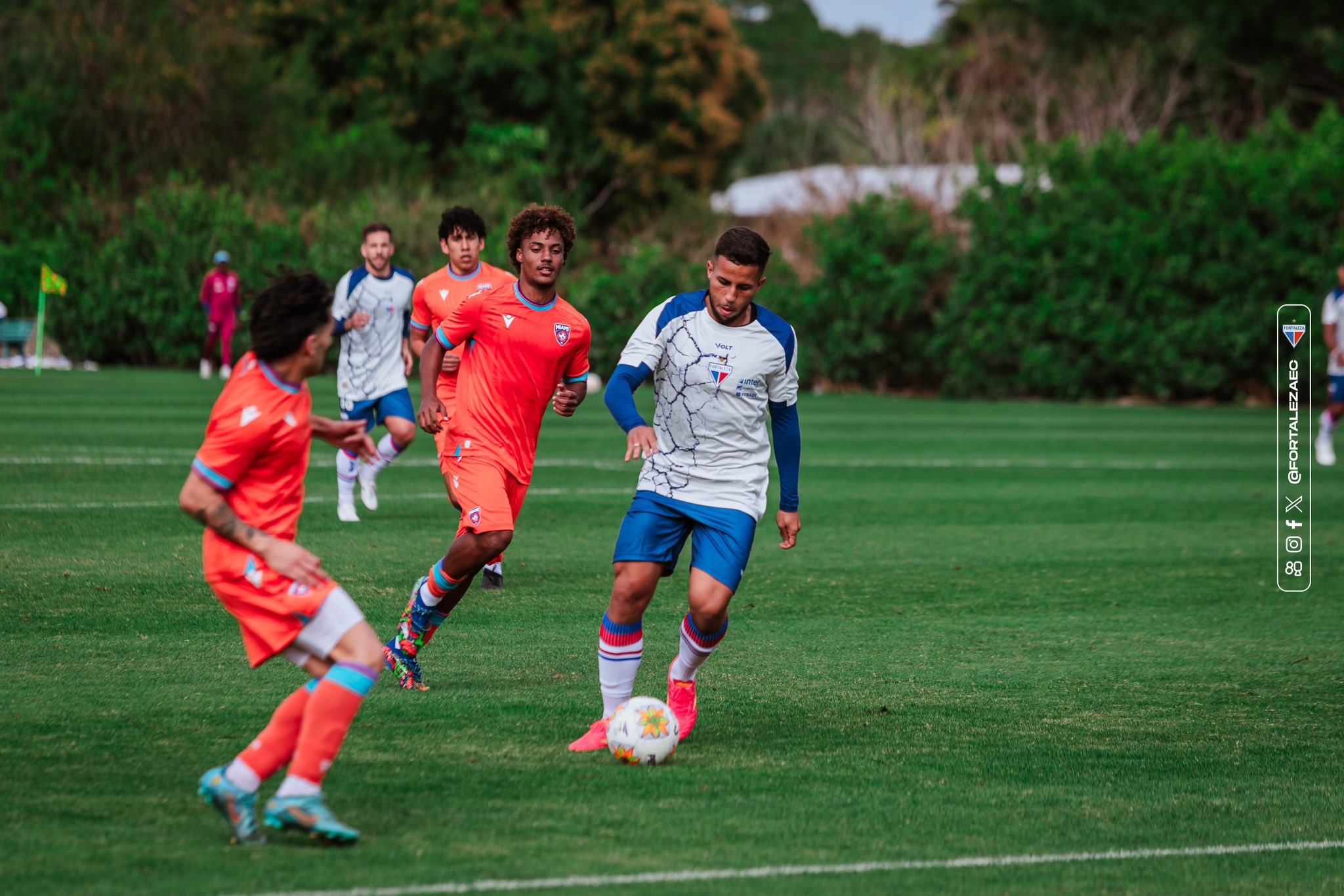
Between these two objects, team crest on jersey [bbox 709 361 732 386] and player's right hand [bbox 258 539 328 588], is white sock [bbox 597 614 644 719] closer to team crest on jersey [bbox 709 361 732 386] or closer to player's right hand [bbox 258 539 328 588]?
team crest on jersey [bbox 709 361 732 386]

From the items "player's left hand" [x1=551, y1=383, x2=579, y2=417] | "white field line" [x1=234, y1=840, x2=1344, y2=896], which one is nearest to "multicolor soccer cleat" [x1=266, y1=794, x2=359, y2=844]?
"white field line" [x1=234, y1=840, x2=1344, y2=896]

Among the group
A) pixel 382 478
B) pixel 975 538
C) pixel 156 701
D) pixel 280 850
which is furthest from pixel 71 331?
pixel 280 850

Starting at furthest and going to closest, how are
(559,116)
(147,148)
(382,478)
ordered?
1. (559,116)
2. (147,148)
3. (382,478)

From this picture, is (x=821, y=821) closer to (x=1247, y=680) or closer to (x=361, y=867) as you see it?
(x=361, y=867)

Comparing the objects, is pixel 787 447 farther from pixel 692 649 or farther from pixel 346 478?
pixel 346 478

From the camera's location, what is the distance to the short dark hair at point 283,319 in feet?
15.7

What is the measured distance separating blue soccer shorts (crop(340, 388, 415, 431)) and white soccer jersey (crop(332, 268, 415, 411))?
0.03m

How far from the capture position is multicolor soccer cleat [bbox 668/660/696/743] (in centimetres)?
623

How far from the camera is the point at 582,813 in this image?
5.10 meters

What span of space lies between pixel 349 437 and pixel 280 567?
1.73 feet

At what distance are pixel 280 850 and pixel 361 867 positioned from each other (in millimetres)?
319

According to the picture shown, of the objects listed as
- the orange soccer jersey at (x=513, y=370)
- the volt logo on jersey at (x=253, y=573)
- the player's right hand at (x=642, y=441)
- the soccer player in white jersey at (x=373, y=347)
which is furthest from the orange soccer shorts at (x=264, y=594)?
the soccer player in white jersey at (x=373, y=347)

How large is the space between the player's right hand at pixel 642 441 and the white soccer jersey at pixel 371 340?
656 cm

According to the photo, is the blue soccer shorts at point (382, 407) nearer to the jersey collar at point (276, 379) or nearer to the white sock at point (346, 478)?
the white sock at point (346, 478)
